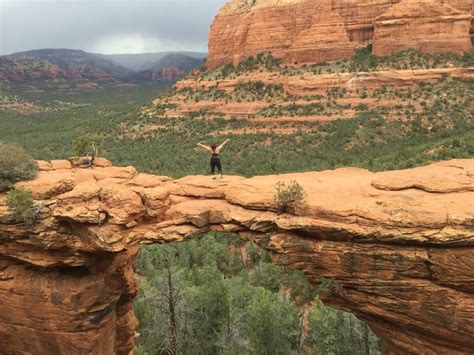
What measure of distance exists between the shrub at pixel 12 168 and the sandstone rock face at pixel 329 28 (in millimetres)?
61984

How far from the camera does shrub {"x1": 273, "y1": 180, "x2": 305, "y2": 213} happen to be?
11.8 meters

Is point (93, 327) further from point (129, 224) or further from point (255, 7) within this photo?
point (255, 7)

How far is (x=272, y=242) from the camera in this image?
39.0 feet

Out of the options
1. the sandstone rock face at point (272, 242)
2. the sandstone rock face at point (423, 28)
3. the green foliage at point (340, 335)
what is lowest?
the green foliage at point (340, 335)

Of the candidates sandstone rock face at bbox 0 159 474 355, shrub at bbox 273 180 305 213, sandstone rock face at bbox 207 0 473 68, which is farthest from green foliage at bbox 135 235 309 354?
sandstone rock face at bbox 207 0 473 68

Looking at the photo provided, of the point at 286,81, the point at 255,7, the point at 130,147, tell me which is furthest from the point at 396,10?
the point at 130,147

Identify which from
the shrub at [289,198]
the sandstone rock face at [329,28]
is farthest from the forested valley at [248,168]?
the sandstone rock face at [329,28]

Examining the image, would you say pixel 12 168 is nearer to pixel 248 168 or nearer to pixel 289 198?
pixel 289 198

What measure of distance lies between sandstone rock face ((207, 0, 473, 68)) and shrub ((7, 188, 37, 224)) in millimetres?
63157

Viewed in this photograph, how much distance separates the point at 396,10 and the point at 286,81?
67.2 feet

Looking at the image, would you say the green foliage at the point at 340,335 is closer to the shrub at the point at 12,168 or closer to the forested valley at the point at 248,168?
the forested valley at the point at 248,168

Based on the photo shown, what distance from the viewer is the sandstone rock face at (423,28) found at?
197 feet

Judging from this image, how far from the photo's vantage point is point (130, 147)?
57594 millimetres

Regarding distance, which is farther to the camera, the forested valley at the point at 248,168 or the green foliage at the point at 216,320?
the forested valley at the point at 248,168
